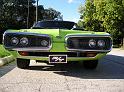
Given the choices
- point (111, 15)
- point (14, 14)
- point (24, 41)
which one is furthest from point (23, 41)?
point (14, 14)

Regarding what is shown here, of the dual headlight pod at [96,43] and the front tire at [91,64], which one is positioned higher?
the dual headlight pod at [96,43]

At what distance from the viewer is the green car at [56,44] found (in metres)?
7.92

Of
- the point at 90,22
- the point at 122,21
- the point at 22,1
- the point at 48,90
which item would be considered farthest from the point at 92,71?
the point at 22,1

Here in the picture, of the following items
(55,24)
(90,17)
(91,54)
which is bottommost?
(90,17)

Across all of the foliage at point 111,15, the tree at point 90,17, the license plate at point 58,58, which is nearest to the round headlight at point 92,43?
the license plate at point 58,58

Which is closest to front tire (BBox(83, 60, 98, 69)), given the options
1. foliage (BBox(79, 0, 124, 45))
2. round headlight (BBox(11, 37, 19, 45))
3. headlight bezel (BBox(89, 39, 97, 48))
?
headlight bezel (BBox(89, 39, 97, 48))

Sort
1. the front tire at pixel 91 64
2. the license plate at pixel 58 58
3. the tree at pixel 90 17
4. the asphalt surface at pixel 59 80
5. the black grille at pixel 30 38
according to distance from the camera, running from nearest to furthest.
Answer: the asphalt surface at pixel 59 80 → the license plate at pixel 58 58 → the black grille at pixel 30 38 → the front tire at pixel 91 64 → the tree at pixel 90 17

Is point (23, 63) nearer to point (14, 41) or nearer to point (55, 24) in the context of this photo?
point (14, 41)

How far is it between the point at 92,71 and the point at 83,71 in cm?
23

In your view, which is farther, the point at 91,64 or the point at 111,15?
the point at 111,15

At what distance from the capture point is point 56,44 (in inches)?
311

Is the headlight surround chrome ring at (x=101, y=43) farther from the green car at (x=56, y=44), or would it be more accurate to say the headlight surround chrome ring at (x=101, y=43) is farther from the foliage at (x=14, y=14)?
the foliage at (x=14, y=14)

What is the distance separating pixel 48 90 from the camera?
20.3 feet

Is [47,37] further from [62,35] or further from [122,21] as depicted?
[122,21]
